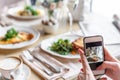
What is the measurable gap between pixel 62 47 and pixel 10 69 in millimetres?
344

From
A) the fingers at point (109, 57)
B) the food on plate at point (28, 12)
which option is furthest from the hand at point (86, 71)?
the food on plate at point (28, 12)

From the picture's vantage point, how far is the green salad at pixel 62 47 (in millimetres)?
1232

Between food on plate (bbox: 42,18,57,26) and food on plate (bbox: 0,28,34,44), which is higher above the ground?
food on plate (bbox: 42,18,57,26)

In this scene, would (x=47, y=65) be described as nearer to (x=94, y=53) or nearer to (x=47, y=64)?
(x=47, y=64)

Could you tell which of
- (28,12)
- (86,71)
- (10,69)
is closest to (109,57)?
(86,71)

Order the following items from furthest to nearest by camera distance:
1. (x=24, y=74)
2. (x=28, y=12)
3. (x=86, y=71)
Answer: (x=28, y=12) < (x=24, y=74) < (x=86, y=71)

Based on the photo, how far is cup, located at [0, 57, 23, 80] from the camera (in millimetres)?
983

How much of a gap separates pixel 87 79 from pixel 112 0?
142cm

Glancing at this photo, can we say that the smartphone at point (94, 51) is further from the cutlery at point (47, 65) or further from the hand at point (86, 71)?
the cutlery at point (47, 65)

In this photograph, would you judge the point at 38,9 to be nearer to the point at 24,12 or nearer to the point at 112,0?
the point at 24,12

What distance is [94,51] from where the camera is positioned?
100 centimetres

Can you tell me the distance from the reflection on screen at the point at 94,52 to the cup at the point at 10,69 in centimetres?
29

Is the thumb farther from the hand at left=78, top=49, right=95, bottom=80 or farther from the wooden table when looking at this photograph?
the wooden table

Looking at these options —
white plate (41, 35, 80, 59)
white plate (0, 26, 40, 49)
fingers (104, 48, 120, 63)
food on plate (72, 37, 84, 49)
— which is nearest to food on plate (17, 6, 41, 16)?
white plate (0, 26, 40, 49)
